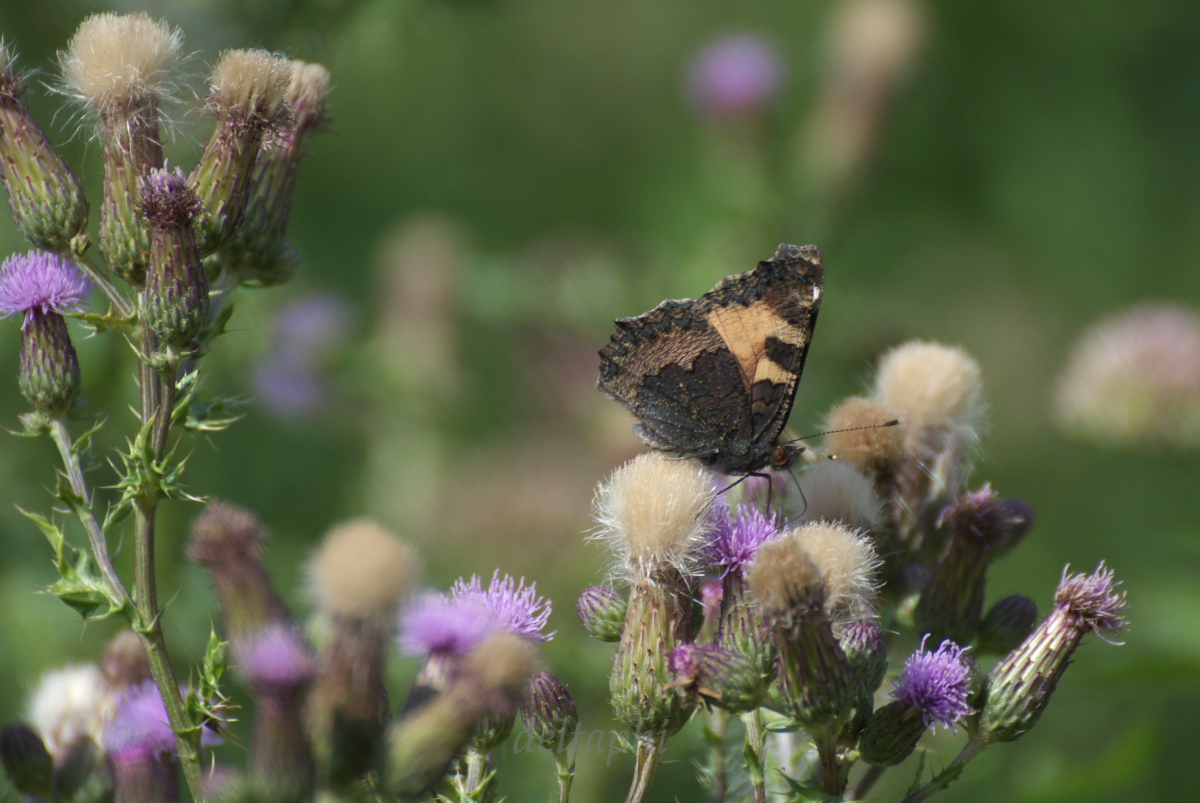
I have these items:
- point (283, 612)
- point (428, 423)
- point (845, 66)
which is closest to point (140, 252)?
point (283, 612)

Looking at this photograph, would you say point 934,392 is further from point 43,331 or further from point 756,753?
point 43,331

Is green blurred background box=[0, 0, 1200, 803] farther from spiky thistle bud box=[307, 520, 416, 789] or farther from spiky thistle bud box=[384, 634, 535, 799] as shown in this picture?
spiky thistle bud box=[384, 634, 535, 799]

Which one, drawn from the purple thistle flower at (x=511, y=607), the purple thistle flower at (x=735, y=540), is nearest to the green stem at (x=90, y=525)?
the purple thistle flower at (x=511, y=607)

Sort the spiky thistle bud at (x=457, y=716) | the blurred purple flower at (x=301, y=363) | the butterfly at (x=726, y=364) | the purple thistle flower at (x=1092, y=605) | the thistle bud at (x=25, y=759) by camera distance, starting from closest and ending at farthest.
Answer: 1. the spiky thistle bud at (x=457, y=716)
2. the thistle bud at (x=25, y=759)
3. the purple thistle flower at (x=1092, y=605)
4. the butterfly at (x=726, y=364)
5. the blurred purple flower at (x=301, y=363)

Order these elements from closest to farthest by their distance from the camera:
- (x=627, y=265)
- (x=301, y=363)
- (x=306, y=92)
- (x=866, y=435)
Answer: (x=306, y=92) → (x=866, y=435) → (x=627, y=265) → (x=301, y=363)

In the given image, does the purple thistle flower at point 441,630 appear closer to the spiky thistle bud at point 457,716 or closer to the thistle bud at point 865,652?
the spiky thistle bud at point 457,716

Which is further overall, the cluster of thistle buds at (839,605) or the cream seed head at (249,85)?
the cream seed head at (249,85)

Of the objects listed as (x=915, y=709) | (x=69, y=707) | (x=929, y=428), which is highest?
(x=929, y=428)

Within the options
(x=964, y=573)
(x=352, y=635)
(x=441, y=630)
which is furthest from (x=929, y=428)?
(x=352, y=635)
